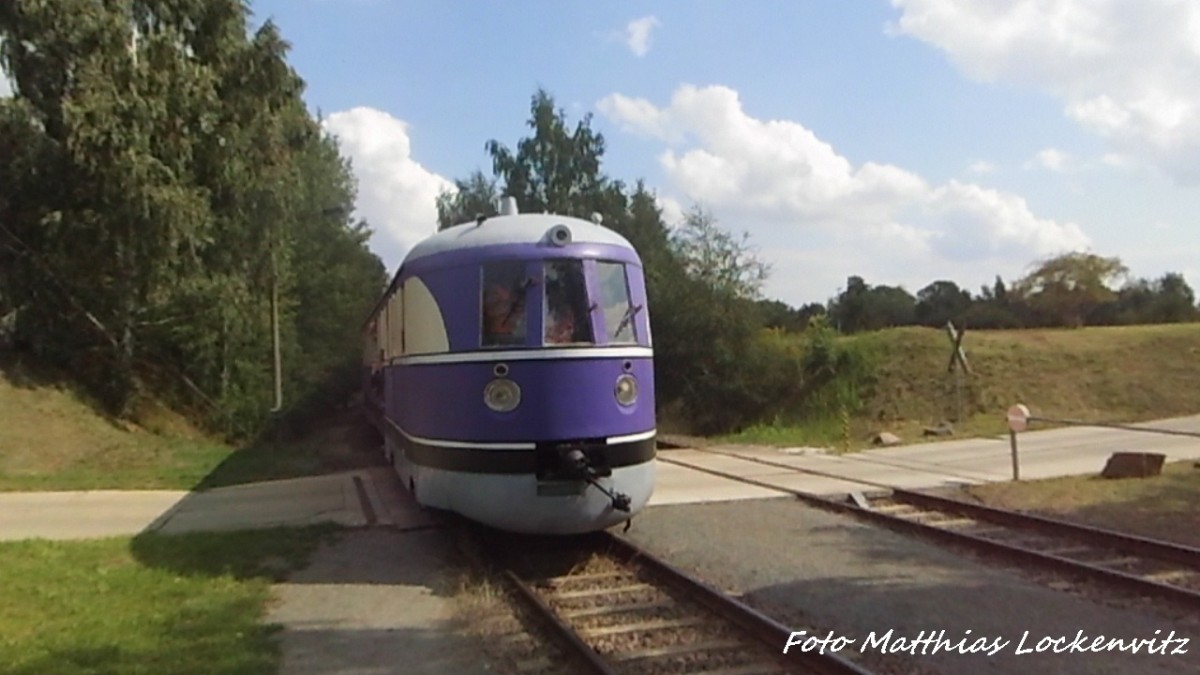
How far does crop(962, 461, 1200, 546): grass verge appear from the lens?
10641 mm

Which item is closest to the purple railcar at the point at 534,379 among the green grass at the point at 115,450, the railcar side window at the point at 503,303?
the railcar side window at the point at 503,303

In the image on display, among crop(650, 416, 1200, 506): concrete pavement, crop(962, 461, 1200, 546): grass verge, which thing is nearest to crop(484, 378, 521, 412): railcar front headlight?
crop(650, 416, 1200, 506): concrete pavement

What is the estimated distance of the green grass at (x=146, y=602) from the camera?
645 centimetres

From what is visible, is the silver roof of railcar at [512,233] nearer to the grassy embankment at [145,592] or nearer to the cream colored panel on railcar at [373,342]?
the grassy embankment at [145,592]

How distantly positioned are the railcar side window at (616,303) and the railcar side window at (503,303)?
0.72m

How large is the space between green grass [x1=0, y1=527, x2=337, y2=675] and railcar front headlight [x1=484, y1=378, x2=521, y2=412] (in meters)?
2.34

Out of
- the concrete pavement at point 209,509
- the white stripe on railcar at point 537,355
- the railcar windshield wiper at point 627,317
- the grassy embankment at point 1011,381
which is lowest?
the concrete pavement at point 209,509

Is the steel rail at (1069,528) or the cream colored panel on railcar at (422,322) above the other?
the cream colored panel on railcar at (422,322)

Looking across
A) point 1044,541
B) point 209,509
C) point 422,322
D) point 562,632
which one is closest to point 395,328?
point 422,322

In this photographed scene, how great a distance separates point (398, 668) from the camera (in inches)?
252

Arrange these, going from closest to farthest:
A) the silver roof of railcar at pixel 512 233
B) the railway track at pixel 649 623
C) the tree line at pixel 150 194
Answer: the railway track at pixel 649 623, the silver roof of railcar at pixel 512 233, the tree line at pixel 150 194

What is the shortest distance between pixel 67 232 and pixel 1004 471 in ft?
62.6

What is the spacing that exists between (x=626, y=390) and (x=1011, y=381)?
1959 centimetres

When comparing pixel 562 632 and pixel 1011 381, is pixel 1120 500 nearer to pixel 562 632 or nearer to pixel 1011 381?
pixel 562 632
